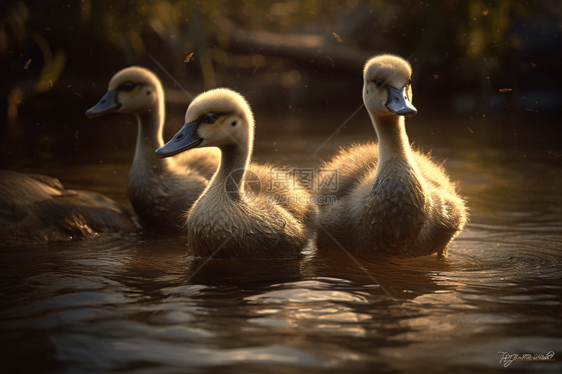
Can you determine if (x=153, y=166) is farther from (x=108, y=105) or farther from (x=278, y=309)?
(x=278, y=309)

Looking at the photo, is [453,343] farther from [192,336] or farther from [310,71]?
[310,71]

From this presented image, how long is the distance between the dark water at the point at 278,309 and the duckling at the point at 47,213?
0.73 feet

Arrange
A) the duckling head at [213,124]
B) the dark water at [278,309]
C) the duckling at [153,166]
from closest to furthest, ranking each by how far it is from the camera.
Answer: the dark water at [278,309] < the duckling head at [213,124] < the duckling at [153,166]

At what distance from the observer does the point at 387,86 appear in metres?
4.97

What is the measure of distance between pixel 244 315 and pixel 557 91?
18.6 metres

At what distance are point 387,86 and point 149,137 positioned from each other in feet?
10.4

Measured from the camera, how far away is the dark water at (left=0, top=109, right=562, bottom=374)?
2.88 meters

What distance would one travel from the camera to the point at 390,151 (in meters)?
5.07

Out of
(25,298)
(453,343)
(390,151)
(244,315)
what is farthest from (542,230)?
(25,298)

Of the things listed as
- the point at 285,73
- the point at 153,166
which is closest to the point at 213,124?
the point at 153,166

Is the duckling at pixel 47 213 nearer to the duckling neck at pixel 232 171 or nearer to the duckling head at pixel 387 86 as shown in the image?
the duckling neck at pixel 232 171

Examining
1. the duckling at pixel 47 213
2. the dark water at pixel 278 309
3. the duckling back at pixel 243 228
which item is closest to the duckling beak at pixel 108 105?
the duckling at pixel 47 213

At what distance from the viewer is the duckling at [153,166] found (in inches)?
253

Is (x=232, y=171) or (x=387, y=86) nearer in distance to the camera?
(x=387, y=86)
